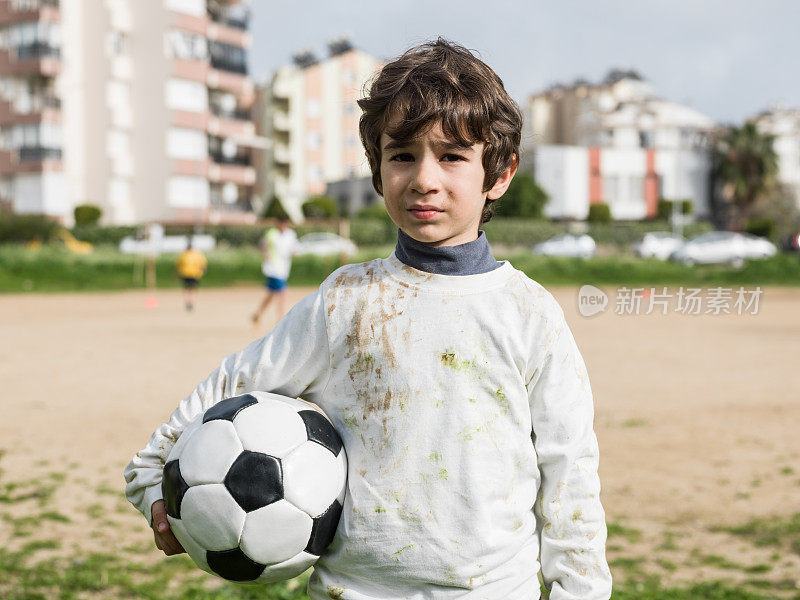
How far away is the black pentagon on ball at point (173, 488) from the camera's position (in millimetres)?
2082

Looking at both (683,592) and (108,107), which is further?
(108,107)

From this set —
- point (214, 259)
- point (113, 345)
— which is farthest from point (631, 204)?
point (113, 345)

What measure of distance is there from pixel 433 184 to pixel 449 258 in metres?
0.17

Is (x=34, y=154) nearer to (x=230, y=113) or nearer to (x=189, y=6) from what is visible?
(x=189, y=6)

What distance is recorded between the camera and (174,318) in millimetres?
17375

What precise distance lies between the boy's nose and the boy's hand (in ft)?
3.15

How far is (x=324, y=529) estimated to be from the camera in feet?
6.76

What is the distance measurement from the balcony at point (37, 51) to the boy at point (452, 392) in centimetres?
4870

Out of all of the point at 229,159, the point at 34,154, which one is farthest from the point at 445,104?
the point at 229,159

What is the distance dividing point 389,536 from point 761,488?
465 cm

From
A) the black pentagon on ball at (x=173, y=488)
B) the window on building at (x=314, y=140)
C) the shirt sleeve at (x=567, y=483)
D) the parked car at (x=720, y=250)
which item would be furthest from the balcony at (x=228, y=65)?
the shirt sleeve at (x=567, y=483)

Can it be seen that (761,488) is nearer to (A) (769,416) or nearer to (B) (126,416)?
(A) (769,416)

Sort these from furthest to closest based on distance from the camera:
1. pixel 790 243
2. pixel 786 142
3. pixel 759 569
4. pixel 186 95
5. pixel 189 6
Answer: pixel 786 142
pixel 790 243
pixel 186 95
pixel 189 6
pixel 759 569

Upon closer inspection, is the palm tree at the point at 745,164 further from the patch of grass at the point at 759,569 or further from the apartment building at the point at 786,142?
the patch of grass at the point at 759,569
